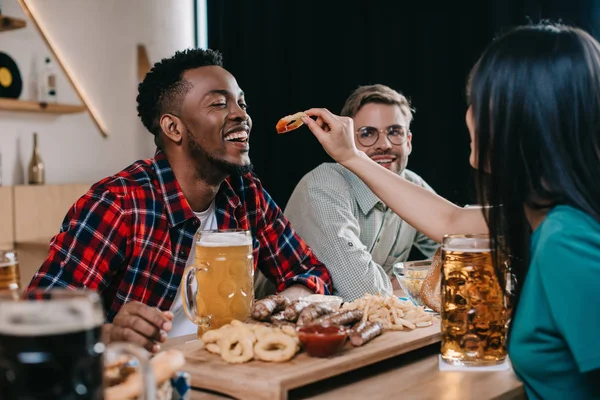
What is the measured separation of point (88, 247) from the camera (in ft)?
5.90

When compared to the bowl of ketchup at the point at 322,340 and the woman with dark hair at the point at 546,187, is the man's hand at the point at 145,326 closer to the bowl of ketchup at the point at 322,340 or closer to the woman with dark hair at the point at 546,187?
the bowl of ketchup at the point at 322,340

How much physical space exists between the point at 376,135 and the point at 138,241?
1.33 metres

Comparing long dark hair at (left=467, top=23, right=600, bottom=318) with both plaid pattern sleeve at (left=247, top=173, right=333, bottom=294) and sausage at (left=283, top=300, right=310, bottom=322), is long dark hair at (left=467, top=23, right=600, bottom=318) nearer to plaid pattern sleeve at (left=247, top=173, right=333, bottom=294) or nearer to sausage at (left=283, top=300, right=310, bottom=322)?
sausage at (left=283, top=300, right=310, bottom=322)

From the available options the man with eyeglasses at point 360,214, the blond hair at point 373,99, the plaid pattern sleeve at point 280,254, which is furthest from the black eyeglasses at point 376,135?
the plaid pattern sleeve at point 280,254

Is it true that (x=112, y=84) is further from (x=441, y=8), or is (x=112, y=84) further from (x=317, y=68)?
(x=441, y=8)

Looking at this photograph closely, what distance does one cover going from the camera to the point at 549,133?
1.13 meters

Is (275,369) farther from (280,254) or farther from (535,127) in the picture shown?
(280,254)

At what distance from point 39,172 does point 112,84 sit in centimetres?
102

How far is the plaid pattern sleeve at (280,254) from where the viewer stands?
225 centimetres

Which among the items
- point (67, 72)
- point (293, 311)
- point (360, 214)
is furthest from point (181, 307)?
point (67, 72)

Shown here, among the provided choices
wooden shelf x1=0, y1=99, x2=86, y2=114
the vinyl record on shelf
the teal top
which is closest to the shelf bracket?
wooden shelf x1=0, y1=99, x2=86, y2=114

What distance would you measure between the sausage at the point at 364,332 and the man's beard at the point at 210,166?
0.89 meters

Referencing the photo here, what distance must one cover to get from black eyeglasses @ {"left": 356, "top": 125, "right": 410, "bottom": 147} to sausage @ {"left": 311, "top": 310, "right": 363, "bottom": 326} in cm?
155

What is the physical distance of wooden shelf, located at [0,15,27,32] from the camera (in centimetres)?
404
